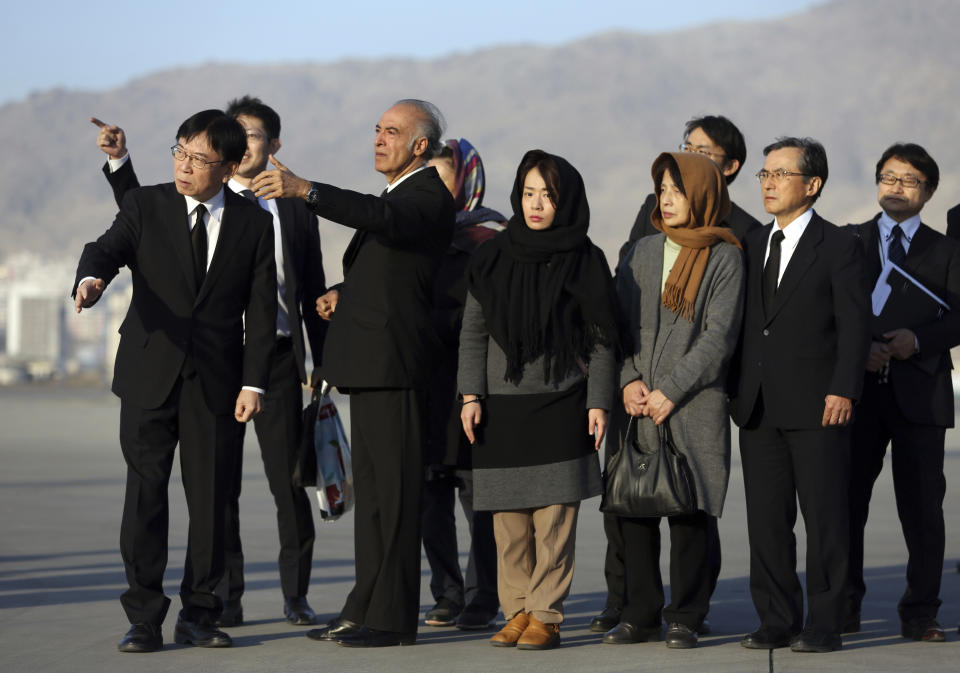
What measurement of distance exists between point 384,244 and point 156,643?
1.73 meters

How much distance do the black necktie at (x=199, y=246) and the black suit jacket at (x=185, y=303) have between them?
3 cm

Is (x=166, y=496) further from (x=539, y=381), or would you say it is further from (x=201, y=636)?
(x=539, y=381)

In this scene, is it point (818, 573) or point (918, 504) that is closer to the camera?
point (818, 573)

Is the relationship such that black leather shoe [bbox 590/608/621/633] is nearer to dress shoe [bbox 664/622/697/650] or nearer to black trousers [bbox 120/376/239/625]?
dress shoe [bbox 664/622/697/650]

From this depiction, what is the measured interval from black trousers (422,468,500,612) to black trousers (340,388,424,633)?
571mm

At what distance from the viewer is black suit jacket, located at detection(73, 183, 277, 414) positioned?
5.37 metres

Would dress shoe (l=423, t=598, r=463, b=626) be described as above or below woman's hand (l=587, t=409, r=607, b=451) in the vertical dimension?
below

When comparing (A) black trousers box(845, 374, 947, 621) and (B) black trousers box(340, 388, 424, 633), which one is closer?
(B) black trousers box(340, 388, 424, 633)

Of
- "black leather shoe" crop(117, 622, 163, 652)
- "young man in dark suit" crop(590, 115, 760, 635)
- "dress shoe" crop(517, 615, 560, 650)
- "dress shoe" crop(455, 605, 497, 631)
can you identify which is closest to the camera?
"black leather shoe" crop(117, 622, 163, 652)

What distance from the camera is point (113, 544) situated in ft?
29.5

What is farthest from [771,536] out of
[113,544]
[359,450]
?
[113,544]

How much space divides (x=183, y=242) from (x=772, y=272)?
2279 millimetres

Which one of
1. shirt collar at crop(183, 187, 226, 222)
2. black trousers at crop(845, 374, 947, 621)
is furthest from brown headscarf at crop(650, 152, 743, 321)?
shirt collar at crop(183, 187, 226, 222)

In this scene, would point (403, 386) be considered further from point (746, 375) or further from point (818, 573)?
point (818, 573)
